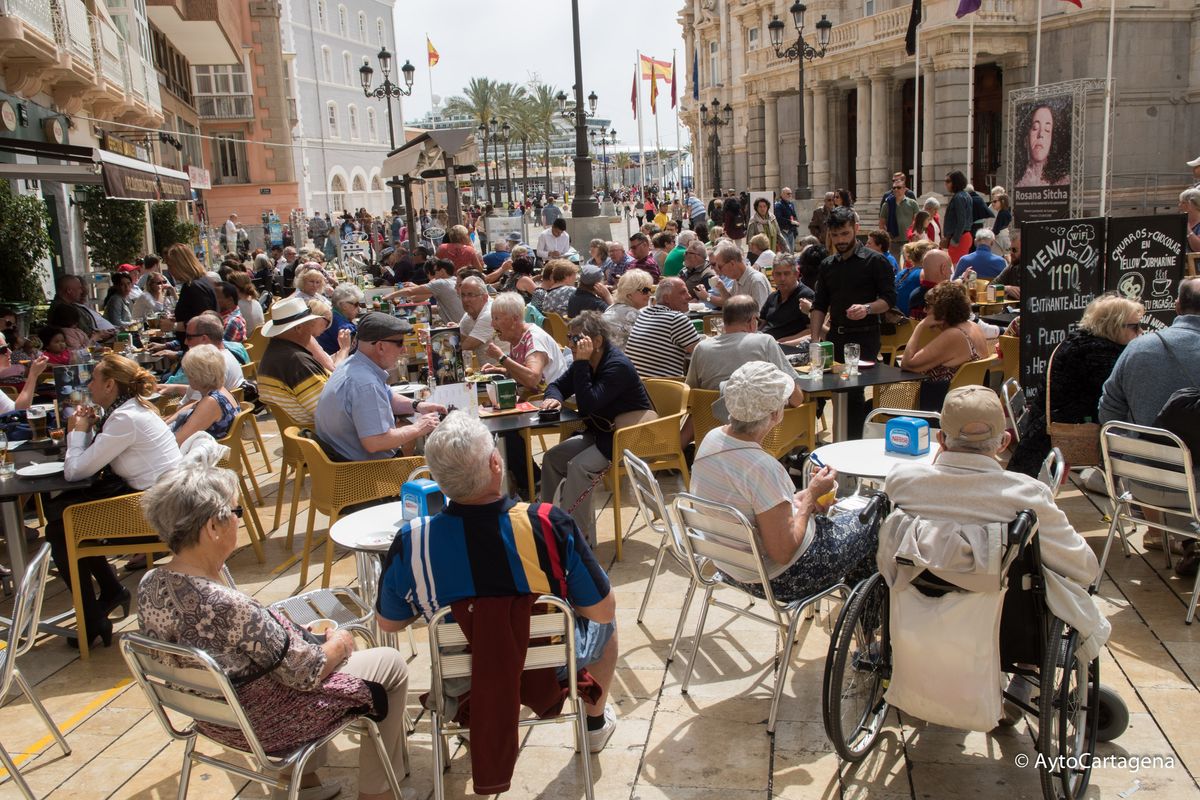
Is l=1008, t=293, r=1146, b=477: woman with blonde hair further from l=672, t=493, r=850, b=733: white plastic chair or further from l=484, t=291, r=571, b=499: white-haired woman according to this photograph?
l=484, t=291, r=571, b=499: white-haired woman

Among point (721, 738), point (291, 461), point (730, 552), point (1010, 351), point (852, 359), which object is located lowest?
point (721, 738)

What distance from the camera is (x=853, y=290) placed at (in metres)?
7.02

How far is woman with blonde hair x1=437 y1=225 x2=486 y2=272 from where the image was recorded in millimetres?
12117

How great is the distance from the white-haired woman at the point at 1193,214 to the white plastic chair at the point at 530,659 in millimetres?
8161

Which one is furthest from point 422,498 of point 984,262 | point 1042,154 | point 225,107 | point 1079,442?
point 225,107

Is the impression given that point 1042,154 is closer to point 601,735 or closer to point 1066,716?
point 1066,716

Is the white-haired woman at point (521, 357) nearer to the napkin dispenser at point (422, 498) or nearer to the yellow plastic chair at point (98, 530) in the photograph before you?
the yellow plastic chair at point (98, 530)

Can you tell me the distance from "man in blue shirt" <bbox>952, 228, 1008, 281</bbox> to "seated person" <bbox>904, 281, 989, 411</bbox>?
3869 mm

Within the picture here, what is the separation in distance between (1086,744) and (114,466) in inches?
172

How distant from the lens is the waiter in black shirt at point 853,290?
6969 mm

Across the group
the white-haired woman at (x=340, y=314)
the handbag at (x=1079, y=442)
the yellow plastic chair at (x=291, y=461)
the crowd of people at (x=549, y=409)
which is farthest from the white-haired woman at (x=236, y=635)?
the white-haired woman at (x=340, y=314)

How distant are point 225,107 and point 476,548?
143ft

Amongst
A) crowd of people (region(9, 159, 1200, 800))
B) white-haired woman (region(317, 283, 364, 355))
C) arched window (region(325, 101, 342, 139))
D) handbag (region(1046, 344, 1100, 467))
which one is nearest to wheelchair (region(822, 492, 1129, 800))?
crowd of people (region(9, 159, 1200, 800))

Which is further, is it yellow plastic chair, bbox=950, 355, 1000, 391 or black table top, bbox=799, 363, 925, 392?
yellow plastic chair, bbox=950, 355, 1000, 391
